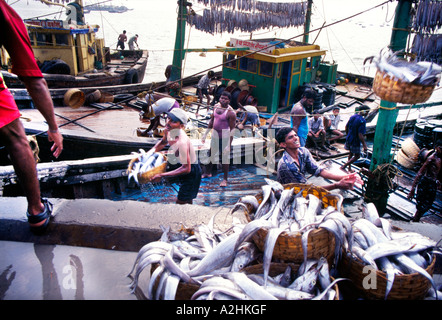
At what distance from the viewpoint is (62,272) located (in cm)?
240

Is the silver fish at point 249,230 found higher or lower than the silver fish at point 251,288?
higher

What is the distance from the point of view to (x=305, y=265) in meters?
1.95

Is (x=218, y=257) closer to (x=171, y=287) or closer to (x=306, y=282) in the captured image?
(x=171, y=287)

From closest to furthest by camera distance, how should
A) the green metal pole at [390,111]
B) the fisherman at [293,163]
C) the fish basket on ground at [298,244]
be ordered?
the fish basket on ground at [298,244], the fisherman at [293,163], the green metal pole at [390,111]

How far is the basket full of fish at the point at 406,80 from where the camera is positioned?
3834 millimetres

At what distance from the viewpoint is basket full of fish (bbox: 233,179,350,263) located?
1.94m

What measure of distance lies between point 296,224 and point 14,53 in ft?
7.38

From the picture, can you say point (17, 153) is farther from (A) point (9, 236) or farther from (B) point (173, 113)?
(B) point (173, 113)

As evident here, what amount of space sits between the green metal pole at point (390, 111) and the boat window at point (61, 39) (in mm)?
12885

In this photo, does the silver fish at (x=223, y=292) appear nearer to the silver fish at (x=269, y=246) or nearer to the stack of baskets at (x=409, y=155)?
the silver fish at (x=269, y=246)

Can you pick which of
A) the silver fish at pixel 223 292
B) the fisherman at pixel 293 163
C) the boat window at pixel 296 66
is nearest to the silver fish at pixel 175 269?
the silver fish at pixel 223 292

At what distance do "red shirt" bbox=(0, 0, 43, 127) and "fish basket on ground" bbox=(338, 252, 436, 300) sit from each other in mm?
2490
